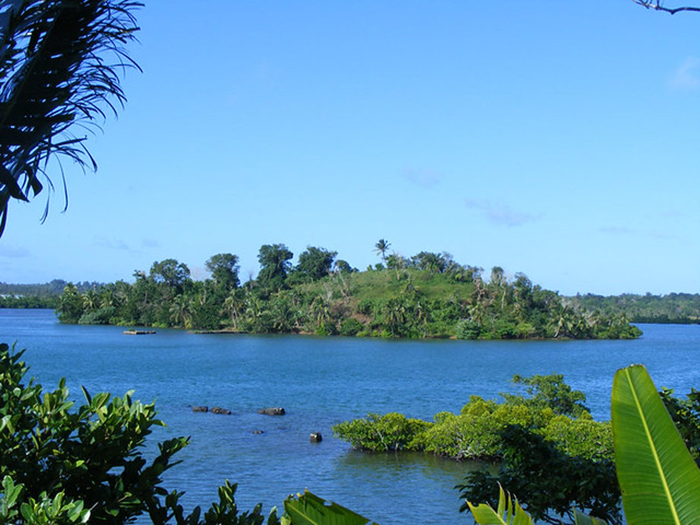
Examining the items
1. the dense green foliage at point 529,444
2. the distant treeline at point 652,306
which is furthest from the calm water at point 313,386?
the distant treeline at point 652,306

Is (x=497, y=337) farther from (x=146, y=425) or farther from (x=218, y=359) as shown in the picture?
(x=146, y=425)

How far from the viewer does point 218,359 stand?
172 feet

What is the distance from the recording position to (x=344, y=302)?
287ft

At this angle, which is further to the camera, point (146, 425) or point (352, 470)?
point (352, 470)

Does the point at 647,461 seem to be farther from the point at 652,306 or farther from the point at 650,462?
the point at 652,306

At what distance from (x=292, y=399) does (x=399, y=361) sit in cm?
2006

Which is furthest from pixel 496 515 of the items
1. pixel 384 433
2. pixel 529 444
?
pixel 384 433

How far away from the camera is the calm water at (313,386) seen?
670 inches

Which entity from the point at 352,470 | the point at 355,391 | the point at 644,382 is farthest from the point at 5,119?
the point at 355,391

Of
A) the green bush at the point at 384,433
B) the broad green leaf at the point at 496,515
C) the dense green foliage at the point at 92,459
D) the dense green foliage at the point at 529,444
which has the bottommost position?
the green bush at the point at 384,433

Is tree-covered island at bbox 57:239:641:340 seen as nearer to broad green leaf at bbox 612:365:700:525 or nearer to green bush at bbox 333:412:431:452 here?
green bush at bbox 333:412:431:452

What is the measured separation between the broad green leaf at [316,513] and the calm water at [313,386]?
12.7 m

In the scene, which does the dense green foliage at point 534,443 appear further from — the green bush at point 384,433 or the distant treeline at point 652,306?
the distant treeline at point 652,306

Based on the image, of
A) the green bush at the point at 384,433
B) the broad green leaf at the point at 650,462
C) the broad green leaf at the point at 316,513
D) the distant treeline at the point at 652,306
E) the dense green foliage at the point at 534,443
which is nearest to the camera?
the broad green leaf at the point at 650,462
